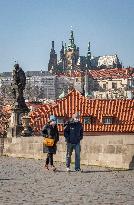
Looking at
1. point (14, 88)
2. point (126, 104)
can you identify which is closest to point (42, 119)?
point (126, 104)

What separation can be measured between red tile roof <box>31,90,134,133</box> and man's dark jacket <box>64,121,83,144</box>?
88.3 feet

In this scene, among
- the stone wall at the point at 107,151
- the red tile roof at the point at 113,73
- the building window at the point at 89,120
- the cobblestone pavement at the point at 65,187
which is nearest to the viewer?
the cobblestone pavement at the point at 65,187

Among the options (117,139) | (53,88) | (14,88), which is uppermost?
(53,88)

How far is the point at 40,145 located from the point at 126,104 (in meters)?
27.1

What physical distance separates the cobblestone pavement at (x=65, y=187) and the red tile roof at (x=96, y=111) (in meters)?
28.0

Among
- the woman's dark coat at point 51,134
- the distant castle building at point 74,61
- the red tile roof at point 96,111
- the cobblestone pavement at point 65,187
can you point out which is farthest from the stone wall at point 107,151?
the distant castle building at point 74,61

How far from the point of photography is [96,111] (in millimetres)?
41031

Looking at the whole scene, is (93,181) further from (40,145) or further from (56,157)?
(40,145)

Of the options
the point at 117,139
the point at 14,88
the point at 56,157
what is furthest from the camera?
the point at 14,88

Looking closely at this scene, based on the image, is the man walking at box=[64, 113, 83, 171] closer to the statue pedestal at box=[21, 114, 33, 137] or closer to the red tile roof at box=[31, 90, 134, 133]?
the statue pedestal at box=[21, 114, 33, 137]

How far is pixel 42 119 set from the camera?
37.8m

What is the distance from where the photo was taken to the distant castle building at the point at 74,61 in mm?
184375

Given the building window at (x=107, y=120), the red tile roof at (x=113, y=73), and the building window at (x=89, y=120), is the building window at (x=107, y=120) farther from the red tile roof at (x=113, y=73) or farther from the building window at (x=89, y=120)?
the red tile roof at (x=113, y=73)

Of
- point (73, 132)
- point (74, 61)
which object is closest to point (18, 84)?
point (73, 132)
